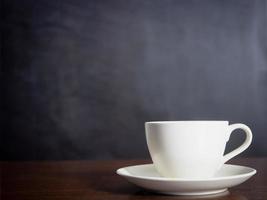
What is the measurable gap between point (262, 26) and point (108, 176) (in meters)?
0.91

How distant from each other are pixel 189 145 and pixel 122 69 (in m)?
0.85

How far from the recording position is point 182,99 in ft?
4.41

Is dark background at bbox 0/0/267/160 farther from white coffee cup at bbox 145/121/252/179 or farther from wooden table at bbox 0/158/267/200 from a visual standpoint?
white coffee cup at bbox 145/121/252/179

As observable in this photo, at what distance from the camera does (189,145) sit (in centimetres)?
52

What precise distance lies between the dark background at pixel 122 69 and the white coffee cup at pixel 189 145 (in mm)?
799

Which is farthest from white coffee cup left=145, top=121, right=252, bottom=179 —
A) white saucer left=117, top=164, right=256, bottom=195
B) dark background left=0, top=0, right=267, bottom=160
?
dark background left=0, top=0, right=267, bottom=160

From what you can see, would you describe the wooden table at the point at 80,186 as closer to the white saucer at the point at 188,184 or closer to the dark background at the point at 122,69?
the white saucer at the point at 188,184

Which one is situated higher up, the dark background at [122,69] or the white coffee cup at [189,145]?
the dark background at [122,69]

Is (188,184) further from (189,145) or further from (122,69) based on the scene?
(122,69)

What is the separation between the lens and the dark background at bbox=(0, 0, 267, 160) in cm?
134

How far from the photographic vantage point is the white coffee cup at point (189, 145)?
20.2 inches

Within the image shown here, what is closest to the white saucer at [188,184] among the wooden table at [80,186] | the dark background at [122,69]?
the wooden table at [80,186]

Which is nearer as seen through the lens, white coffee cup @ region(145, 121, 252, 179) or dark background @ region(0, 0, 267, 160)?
white coffee cup @ region(145, 121, 252, 179)

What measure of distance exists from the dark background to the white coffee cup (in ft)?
2.62
